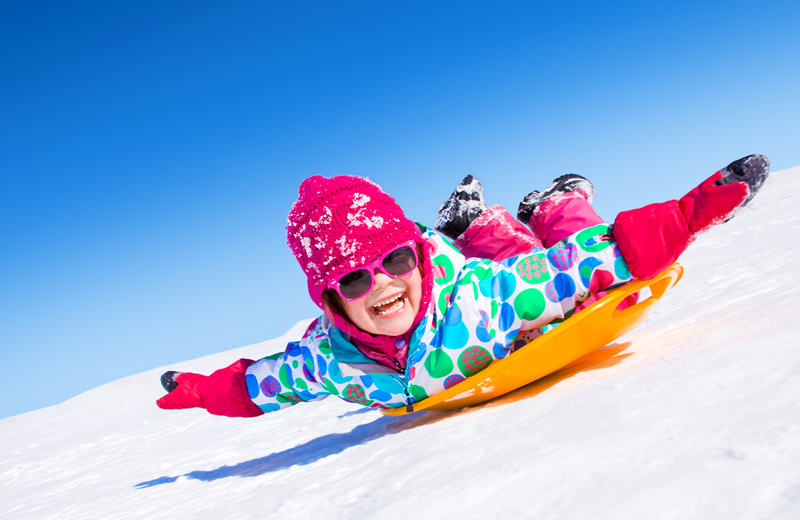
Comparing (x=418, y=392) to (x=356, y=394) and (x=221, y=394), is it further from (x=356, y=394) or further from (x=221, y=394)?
(x=221, y=394)

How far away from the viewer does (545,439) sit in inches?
44.3

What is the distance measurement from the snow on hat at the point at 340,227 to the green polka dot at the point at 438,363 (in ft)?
1.26

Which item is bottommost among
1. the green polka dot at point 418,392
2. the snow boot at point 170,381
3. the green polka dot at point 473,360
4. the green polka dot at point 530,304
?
the green polka dot at point 418,392

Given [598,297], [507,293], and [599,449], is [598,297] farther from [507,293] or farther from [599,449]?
[599,449]

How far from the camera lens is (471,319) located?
1708 millimetres

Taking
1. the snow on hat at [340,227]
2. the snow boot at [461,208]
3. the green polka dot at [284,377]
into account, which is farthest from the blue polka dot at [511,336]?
the snow boot at [461,208]

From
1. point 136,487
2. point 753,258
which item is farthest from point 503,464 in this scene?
point 753,258

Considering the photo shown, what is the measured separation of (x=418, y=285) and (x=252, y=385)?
32.7 inches

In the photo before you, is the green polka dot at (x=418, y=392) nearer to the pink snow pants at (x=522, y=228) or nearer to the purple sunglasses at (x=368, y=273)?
the purple sunglasses at (x=368, y=273)

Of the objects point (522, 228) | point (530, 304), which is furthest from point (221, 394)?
point (522, 228)

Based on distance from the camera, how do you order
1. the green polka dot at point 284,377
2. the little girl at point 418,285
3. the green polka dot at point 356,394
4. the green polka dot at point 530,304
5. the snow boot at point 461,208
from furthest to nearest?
the snow boot at point 461,208 → the green polka dot at point 284,377 → the green polka dot at point 356,394 → the green polka dot at point 530,304 → the little girl at point 418,285

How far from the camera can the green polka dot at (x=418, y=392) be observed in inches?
70.9

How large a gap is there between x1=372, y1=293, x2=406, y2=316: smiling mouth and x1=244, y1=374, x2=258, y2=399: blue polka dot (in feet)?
2.20

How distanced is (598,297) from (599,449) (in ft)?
2.58
